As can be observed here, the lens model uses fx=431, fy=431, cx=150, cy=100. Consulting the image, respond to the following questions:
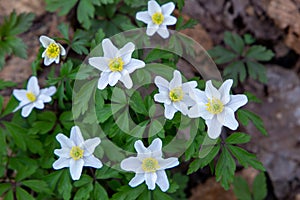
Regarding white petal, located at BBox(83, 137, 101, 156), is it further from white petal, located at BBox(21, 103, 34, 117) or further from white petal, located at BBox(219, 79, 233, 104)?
white petal, located at BBox(219, 79, 233, 104)

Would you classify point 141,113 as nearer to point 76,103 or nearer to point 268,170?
point 76,103

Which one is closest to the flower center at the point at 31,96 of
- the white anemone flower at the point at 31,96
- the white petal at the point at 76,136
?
the white anemone flower at the point at 31,96

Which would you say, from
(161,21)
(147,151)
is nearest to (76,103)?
(147,151)

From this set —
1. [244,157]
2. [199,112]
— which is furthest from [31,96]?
[244,157]

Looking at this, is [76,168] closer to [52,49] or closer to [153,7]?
[52,49]

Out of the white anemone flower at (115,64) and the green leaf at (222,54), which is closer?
the white anemone flower at (115,64)

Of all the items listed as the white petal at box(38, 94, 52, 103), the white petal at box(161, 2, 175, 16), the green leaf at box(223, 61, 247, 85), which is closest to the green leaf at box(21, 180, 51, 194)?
the white petal at box(38, 94, 52, 103)

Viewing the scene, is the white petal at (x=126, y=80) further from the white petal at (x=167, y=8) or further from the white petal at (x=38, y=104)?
the white petal at (x=38, y=104)
